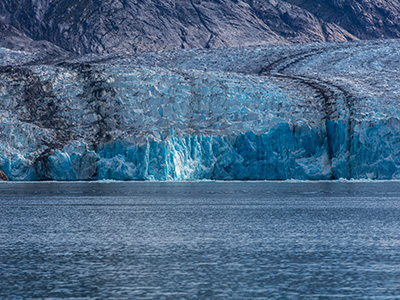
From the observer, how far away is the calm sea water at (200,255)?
5590 millimetres

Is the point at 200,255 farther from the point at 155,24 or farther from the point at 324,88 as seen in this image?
the point at 155,24

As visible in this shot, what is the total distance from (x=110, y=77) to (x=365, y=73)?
14.6 metres

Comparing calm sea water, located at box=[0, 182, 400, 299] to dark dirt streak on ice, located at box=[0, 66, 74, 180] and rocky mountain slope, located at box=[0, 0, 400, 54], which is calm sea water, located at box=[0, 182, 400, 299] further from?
rocky mountain slope, located at box=[0, 0, 400, 54]

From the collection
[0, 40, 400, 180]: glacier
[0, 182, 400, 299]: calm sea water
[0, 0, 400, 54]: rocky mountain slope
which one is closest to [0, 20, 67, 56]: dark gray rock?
[0, 0, 400, 54]: rocky mountain slope

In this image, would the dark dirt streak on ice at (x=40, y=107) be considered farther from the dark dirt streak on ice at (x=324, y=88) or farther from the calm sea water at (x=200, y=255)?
the calm sea water at (x=200, y=255)

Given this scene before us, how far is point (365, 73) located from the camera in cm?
3484

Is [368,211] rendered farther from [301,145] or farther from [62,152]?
[62,152]

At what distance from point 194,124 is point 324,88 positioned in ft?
24.0

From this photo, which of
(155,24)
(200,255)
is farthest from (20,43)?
(200,255)

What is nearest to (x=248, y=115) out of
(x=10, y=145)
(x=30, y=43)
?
(x=10, y=145)

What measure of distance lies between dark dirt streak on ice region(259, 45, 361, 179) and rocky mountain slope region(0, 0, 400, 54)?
149 ft

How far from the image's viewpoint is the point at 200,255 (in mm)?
7605

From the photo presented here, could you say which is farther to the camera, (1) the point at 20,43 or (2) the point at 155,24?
(2) the point at 155,24

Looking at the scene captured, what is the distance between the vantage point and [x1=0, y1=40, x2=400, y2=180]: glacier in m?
25.9
